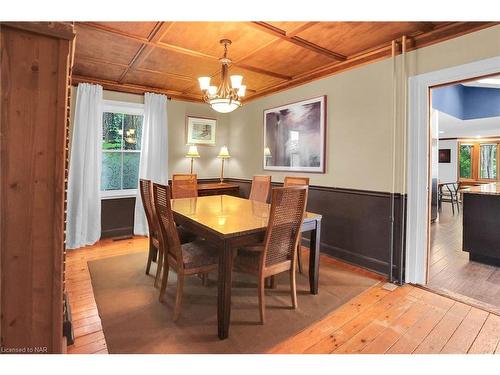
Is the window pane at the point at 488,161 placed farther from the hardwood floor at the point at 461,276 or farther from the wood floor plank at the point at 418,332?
the wood floor plank at the point at 418,332

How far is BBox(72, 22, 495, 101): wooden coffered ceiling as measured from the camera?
7.60 feet

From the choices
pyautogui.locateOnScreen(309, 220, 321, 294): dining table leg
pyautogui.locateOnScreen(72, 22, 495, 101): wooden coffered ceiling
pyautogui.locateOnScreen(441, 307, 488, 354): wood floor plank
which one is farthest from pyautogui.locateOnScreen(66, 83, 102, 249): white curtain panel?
pyautogui.locateOnScreen(441, 307, 488, 354): wood floor plank

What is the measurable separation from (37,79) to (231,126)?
4.14m

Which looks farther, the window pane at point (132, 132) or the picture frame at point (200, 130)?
the picture frame at point (200, 130)

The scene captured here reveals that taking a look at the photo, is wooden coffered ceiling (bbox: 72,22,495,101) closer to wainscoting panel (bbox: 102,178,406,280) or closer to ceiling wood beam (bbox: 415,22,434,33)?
ceiling wood beam (bbox: 415,22,434,33)

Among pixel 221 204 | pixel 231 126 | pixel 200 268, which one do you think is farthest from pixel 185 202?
pixel 231 126

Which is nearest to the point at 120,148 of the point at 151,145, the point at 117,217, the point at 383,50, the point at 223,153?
the point at 151,145

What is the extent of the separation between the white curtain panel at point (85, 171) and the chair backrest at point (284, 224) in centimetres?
298

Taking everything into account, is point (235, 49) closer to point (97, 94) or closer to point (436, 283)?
point (97, 94)

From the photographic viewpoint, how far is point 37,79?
1167 millimetres

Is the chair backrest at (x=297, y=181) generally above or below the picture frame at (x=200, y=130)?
below

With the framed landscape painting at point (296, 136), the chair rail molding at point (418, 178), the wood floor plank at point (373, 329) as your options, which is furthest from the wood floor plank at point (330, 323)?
the framed landscape painting at point (296, 136)

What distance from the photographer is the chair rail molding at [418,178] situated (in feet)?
8.27

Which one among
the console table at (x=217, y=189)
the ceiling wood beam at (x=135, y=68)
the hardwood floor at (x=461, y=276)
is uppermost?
the ceiling wood beam at (x=135, y=68)
